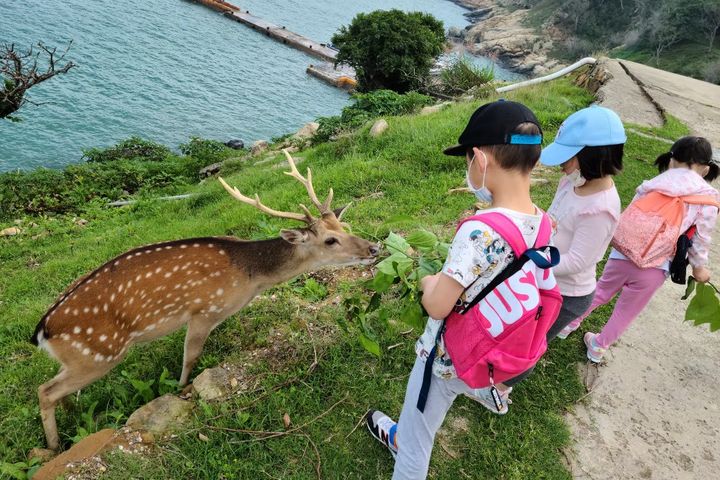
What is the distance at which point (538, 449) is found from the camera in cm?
361

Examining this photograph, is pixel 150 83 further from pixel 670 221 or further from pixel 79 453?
pixel 670 221

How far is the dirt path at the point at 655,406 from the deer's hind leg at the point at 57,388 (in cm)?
361

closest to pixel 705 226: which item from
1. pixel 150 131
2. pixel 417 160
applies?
pixel 417 160

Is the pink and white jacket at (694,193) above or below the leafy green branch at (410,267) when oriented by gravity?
above

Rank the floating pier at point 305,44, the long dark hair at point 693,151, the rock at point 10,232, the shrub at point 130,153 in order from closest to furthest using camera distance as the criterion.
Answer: the long dark hair at point 693,151, the rock at point 10,232, the shrub at point 130,153, the floating pier at point 305,44

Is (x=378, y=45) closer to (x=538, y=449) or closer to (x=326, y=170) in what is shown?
(x=326, y=170)

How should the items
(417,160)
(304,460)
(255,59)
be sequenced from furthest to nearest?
(255,59) → (417,160) → (304,460)

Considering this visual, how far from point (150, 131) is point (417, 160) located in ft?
54.0

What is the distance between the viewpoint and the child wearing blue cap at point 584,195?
2992 millimetres

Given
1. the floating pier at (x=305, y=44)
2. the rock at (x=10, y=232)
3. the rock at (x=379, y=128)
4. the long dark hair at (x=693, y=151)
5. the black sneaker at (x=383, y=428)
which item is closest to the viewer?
the black sneaker at (x=383, y=428)

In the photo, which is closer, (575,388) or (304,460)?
(304,460)

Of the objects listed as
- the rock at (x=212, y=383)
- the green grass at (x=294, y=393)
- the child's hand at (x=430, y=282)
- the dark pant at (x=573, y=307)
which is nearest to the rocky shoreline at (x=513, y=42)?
the green grass at (x=294, y=393)

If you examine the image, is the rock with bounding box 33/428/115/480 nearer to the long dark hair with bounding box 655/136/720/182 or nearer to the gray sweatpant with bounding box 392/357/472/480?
the gray sweatpant with bounding box 392/357/472/480

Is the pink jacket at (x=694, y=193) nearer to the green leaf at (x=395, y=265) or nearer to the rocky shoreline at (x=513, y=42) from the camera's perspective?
the green leaf at (x=395, y=265)
